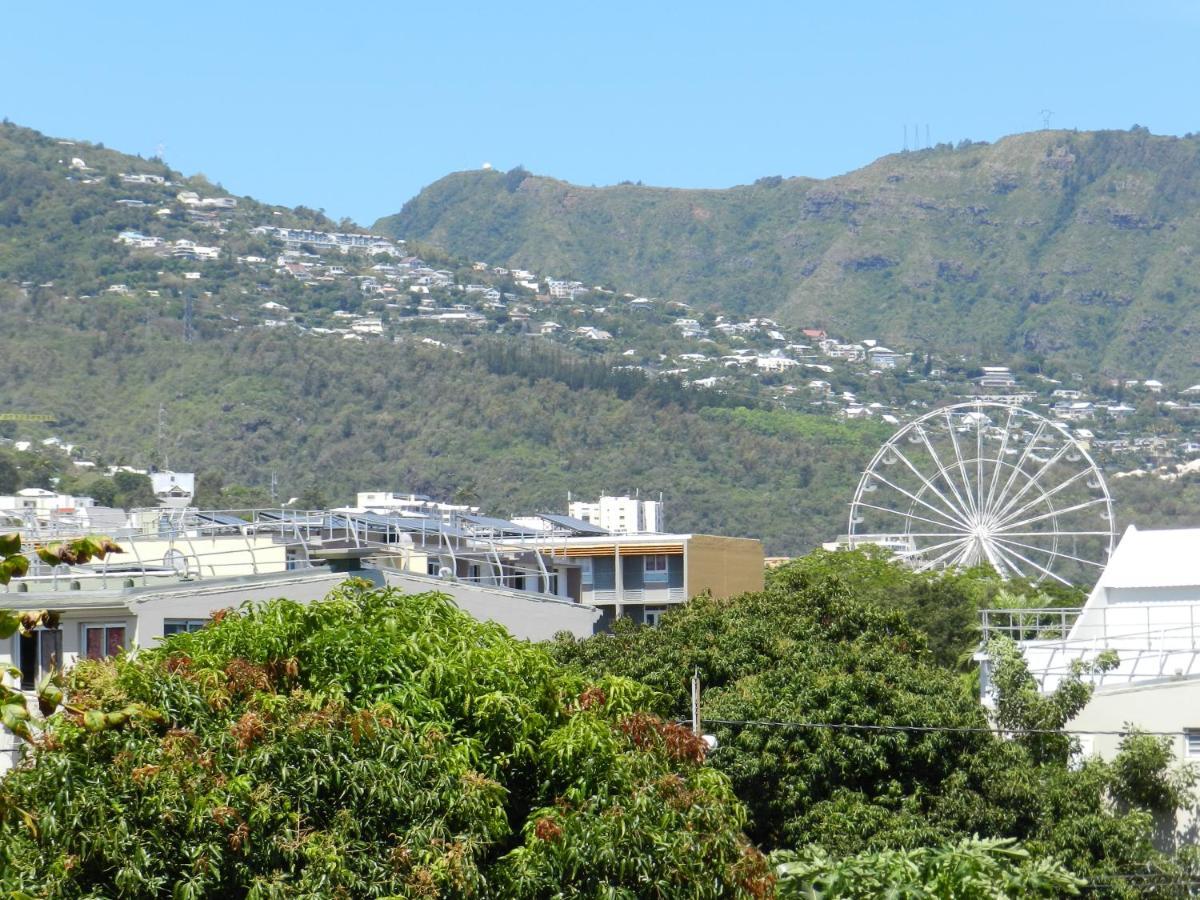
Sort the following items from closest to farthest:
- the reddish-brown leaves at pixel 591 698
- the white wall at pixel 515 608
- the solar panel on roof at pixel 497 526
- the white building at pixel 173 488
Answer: the reddish-brown leaves at pixel 591 698
the white wall at pixel 515 608
the solar panel on roof at pixel 497 526
the white building at pixel 173 488

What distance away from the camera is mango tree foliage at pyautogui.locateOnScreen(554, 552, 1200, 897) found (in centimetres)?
3244

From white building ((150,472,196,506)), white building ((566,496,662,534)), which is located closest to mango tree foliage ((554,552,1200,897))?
white building ((150,472,196,506))

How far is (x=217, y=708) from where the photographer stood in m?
22.5

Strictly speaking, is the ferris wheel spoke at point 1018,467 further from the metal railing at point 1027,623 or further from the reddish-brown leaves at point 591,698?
the reddish-brown leaves at point 591,698

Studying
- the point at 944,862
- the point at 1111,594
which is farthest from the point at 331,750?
the point at 1111,594

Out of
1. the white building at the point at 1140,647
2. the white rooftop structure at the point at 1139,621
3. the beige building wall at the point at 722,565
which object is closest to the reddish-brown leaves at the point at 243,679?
the white building at the point at 1140,647

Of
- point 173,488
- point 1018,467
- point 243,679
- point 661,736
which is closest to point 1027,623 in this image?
point 661,736

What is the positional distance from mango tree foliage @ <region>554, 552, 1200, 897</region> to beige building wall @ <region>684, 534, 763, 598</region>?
39.1 meters

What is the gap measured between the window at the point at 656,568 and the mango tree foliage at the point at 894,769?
39723mm

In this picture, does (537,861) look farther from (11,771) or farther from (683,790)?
(11,771)

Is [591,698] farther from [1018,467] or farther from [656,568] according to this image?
[1018,467]

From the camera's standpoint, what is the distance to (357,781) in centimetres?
2153

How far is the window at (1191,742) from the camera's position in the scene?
35312mm

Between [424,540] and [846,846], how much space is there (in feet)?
117
